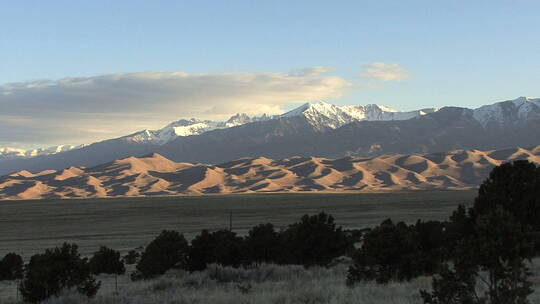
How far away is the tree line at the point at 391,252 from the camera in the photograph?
965 cm

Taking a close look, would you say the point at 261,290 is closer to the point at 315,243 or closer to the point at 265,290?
the point at 265,290

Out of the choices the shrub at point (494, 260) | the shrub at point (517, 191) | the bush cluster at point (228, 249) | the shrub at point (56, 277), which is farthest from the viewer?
the bush cluster at point (228, 249)

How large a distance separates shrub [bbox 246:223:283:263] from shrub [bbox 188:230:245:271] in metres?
0.94

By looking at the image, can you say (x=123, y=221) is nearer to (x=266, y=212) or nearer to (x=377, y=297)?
(x=266, y=212)

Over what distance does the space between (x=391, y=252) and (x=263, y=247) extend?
28.7 ft

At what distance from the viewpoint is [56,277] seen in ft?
51.5

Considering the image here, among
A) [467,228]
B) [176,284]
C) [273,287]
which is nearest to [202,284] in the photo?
[176,284]

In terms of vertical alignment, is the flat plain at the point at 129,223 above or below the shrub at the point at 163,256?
below

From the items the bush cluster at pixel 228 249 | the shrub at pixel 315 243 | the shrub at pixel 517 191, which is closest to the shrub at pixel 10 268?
the bush cluster at pixel 228 249

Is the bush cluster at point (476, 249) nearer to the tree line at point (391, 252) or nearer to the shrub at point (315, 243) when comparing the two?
the tree line at point (391, 252)

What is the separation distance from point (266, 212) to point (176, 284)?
75.7m

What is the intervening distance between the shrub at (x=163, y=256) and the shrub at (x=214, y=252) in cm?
44

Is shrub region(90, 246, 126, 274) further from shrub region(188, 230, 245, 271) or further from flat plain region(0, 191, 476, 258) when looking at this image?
flat plain region(0, 191, 476, 258)

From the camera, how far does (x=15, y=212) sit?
108 metres
